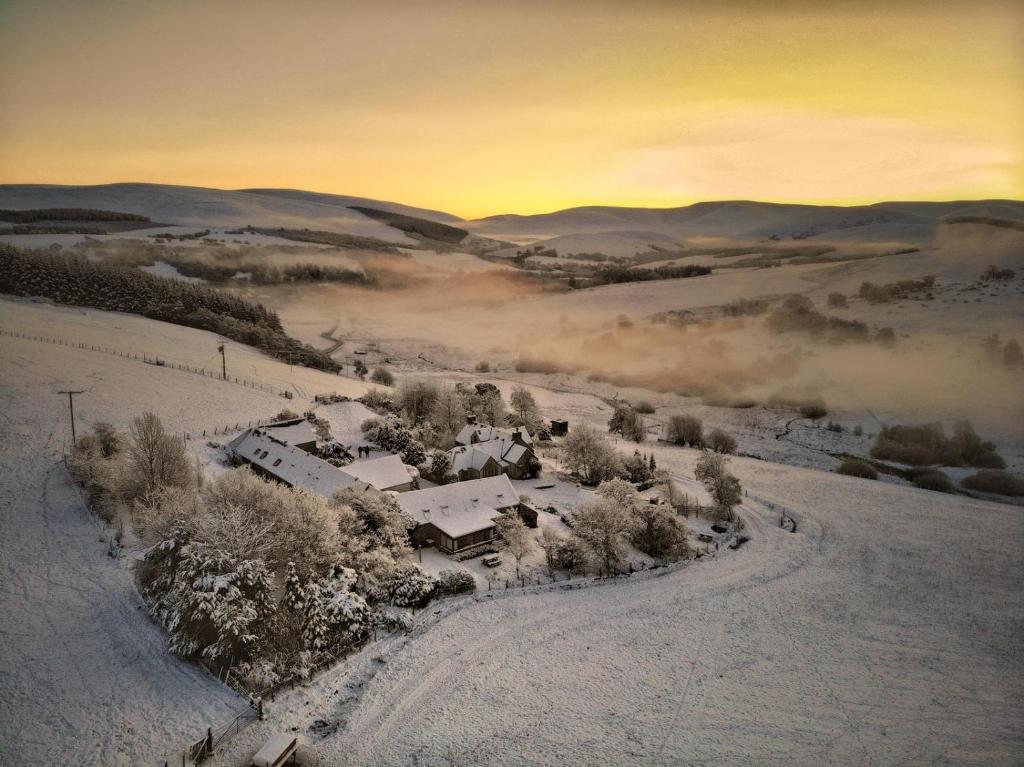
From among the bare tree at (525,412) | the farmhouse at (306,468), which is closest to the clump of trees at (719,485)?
the bare tree at (525,412)

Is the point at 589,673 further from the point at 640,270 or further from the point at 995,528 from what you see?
the point at 640,270

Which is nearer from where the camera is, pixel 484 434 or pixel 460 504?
pixel 460 504

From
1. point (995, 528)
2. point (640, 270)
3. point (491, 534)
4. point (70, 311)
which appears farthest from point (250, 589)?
point (640, 270)

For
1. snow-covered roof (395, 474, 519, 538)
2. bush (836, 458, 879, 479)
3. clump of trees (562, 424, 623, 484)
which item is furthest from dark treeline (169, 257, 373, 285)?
bush (836, 458, 879, 479)

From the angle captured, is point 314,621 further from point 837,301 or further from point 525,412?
point 837,301

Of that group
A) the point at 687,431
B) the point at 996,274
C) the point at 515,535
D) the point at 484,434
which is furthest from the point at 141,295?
the point at 996,274

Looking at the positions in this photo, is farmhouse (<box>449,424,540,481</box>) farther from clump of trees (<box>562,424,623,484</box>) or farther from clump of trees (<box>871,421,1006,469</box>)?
clump of trees (<box>871,421,1006,469</box>)
